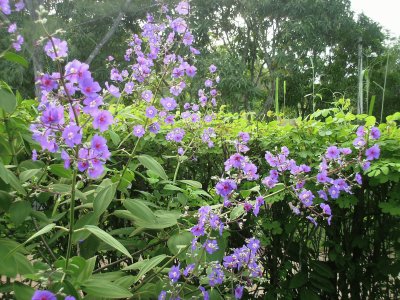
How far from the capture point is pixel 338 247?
2668 millimetres

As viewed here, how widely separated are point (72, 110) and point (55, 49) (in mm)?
159

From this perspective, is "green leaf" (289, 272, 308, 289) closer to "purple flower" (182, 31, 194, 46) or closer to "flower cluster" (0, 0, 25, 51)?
"purple flower" (182, 31, 194, 46)

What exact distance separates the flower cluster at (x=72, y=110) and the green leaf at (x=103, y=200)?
0.79 ft

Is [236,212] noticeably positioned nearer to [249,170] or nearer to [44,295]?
[249,170]

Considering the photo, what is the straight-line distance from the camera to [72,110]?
1.27 meters

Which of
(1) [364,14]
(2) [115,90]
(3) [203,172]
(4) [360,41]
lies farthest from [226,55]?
(2) [115,90]

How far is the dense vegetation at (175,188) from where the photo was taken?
1.37 metres

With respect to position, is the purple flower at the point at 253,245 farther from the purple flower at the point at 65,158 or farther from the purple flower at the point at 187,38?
the purple flower at the point at 187,38

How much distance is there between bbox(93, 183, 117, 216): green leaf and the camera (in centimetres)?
152

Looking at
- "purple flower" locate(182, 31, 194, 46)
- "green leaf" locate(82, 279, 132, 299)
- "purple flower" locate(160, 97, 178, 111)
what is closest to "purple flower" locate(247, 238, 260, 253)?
"green leaf" locate(82, 279, 132, 299)

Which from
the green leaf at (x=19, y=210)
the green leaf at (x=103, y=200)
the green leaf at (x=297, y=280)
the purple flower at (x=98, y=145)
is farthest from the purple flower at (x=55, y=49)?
the green leaf at (x=297, y=280)

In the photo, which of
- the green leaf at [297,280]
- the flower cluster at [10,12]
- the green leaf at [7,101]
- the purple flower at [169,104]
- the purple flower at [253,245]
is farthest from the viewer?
the green leaf at [297,280]

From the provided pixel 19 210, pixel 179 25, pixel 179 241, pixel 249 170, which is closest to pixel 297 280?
pixel 179 241

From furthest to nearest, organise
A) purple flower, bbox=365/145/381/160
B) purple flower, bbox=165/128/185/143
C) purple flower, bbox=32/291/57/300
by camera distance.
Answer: purple flower, bbox=165/128/185/143 → purple flower, bbox=365/145/381/160 → purple flower, bbox=32/291/57/300
